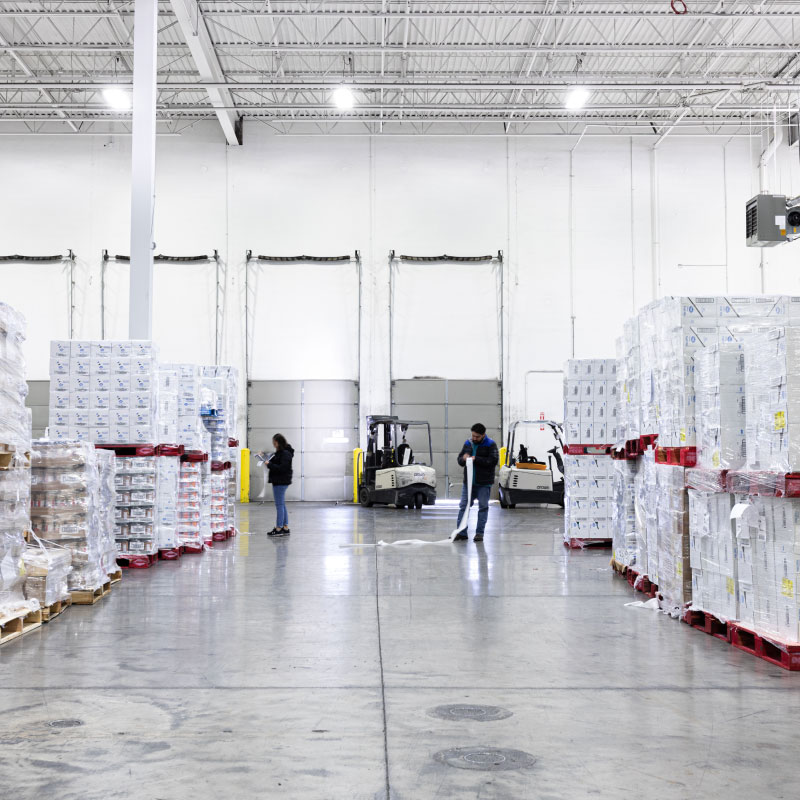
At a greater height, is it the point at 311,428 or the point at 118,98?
the point at 118,98

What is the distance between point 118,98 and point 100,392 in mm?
8213

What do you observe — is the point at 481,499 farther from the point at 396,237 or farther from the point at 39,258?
the point at 39,258

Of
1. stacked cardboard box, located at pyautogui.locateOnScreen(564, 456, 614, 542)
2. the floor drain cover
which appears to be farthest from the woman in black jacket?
the floor drain cover

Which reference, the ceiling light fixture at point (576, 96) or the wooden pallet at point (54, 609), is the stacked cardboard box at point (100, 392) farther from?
the ceiling light fixture at point (576, 96)

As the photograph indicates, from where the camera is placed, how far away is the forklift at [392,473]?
681 inches

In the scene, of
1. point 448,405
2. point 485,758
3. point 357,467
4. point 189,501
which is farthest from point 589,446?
point 448,405

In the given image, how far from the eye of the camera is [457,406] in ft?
66.1

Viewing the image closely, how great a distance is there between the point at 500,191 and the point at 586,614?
51.1 feet

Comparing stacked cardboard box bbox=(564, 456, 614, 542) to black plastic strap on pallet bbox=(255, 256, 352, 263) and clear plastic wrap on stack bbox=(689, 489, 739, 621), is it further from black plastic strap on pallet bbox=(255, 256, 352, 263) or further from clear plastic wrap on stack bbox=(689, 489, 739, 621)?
black plastic strap on pallet bbox=(255, 256, 352, 263)

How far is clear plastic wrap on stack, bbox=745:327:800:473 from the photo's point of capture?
16.3 ft

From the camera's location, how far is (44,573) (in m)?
6.42

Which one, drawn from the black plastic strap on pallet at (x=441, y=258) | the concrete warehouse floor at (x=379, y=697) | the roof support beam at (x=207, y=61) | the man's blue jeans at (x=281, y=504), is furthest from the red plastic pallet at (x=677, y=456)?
the black plastic strap on pallet at (x=441, y=258)

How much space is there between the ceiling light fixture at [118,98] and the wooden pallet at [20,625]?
1134 centimetres

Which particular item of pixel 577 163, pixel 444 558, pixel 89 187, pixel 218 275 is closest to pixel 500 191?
pixel 577 163
